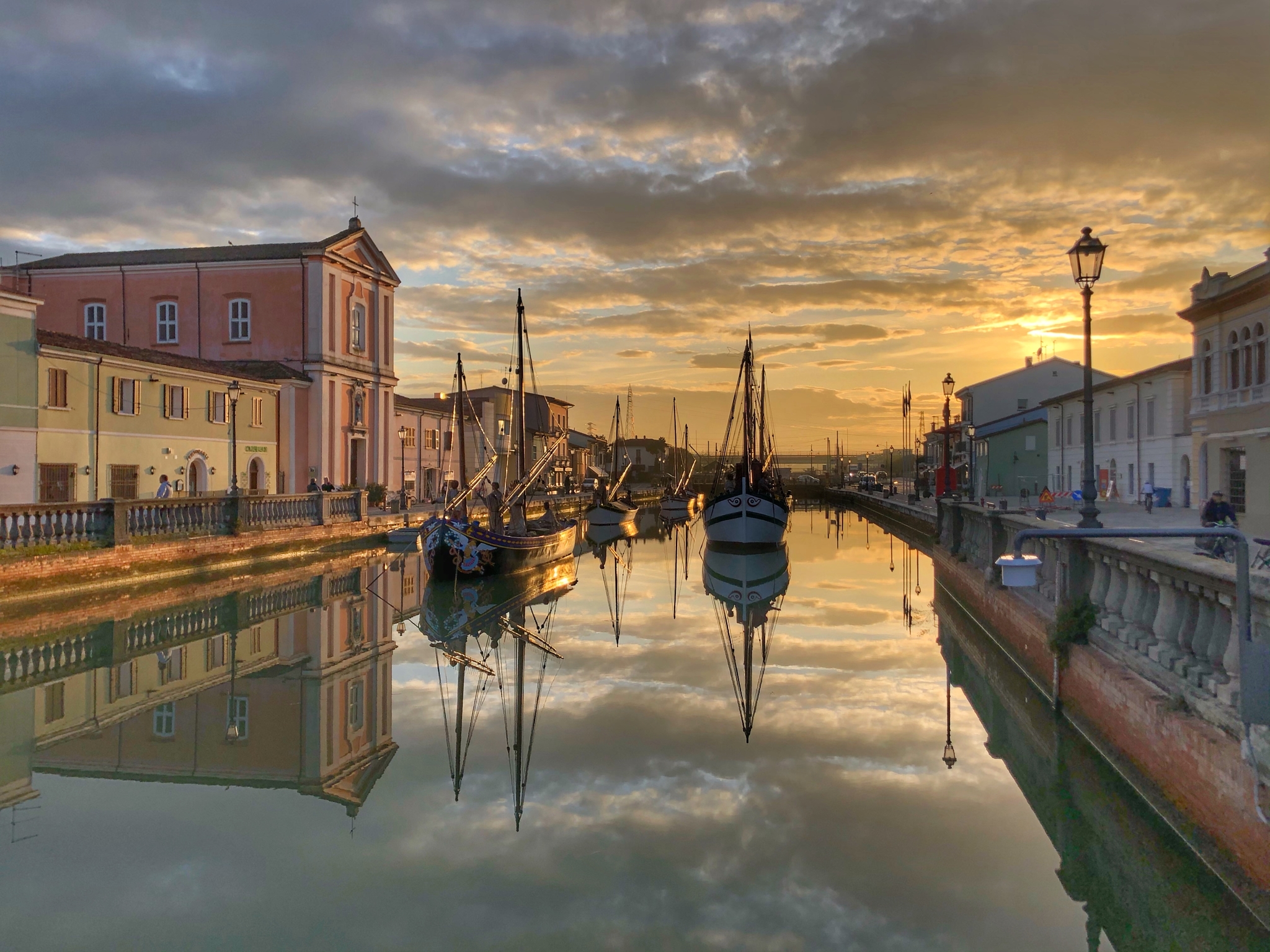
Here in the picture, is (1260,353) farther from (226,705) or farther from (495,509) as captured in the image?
(226,705)

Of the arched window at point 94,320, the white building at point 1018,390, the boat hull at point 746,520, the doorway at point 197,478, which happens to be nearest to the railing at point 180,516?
the doorway at point 197,478

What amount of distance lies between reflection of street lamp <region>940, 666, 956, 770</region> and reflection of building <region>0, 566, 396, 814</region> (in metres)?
6.99

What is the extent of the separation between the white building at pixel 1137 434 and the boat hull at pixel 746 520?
1328cm

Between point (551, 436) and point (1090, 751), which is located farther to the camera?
point (551, 436)

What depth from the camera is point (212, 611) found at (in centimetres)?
2252

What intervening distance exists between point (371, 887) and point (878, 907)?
13.9 ft

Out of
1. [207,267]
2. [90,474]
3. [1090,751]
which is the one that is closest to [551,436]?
[207,267]

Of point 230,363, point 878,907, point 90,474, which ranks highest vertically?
point 230,363

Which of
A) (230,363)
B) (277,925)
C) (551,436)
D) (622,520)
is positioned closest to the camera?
(277,925)

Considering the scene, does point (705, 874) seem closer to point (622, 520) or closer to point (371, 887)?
point (371, 887)

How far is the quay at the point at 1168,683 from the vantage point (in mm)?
6812

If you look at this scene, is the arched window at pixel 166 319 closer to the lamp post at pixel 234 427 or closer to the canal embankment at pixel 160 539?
the lamp post at pixel 234 427

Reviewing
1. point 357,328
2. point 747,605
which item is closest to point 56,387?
point 357,328

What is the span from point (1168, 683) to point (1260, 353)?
21.2 metres
